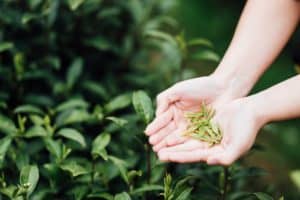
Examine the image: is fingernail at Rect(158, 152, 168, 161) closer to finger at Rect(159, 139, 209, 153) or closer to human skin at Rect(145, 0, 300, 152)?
finger at Rect(159, 139, 209, 153)

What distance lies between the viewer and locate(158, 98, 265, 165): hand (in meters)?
1.86

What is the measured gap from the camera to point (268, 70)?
3.99 m

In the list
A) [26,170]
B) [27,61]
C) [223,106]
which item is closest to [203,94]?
[223,106]

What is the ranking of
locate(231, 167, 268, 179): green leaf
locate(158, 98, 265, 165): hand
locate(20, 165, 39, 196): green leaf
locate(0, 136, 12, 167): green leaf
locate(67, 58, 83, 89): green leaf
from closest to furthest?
locate(158, 98, 265, 165): hand < locate(20, 165, 39, 196): green leaf < locate(0, 136, 12, 167): green leaf < locate(231, 167, 268, 179): green leaf < locate(67, 58, 83, 89): green leaf

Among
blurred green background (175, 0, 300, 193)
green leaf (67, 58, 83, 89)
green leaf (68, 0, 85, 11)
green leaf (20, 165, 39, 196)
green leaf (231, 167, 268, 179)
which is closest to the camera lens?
green leaf (20, 165, 39, 196)

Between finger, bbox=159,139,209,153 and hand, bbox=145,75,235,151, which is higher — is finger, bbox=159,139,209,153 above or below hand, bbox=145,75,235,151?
below

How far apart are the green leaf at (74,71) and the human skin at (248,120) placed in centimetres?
81

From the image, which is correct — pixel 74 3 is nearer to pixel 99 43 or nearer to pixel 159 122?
pixel 99 43

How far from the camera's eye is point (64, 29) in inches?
112

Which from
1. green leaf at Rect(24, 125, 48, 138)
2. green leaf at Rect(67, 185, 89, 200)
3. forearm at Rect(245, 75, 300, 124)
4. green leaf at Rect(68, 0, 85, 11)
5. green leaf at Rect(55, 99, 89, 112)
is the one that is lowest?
green leaf at Rect(67, 185, 89, 200)

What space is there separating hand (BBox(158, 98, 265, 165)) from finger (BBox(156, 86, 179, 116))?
15cm

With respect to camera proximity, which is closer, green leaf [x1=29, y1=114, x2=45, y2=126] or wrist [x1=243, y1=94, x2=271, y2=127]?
wrist [x1=243, y1=94, x2=271, y2=127]

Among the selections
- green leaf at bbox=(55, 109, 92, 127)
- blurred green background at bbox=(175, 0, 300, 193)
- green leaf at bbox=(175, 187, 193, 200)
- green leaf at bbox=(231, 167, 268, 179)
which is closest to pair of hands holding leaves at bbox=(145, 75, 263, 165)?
green leaf at bbox=(175, 187, 193, 200)

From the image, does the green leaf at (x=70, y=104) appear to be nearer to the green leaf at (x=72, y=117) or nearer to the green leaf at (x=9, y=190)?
the green leaf at (x=72, y=117)
